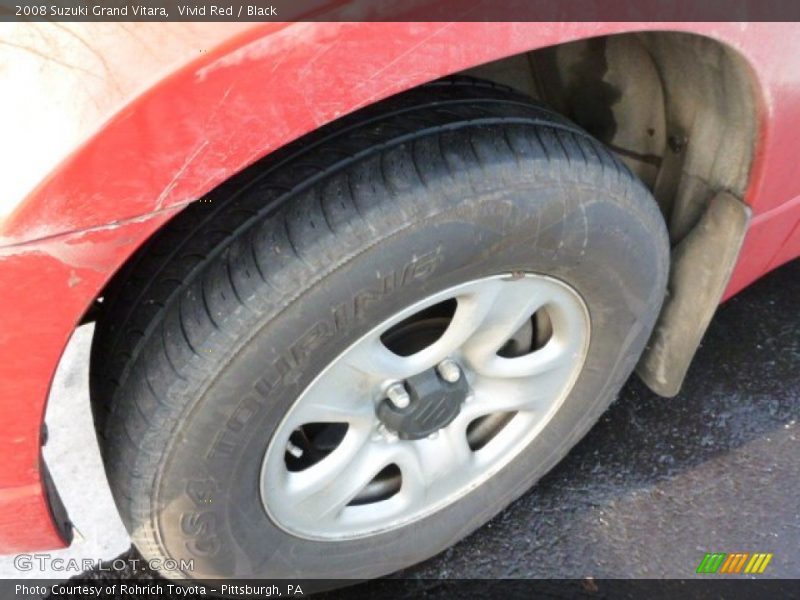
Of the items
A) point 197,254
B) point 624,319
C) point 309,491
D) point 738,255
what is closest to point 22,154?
point 197,254

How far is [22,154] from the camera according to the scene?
1.01m

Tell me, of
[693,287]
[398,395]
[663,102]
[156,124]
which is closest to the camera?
[156,124]

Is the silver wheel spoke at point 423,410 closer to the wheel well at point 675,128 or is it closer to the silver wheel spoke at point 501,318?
the silver wheel spoke at point 501,318

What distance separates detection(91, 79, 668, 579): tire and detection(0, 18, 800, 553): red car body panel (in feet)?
0.68

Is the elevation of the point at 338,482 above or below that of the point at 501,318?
below

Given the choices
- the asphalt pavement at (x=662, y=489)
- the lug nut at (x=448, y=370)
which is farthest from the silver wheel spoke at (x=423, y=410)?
the asphalt pavement at (x=662, y=489)

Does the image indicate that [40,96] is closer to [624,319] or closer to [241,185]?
[241,185]

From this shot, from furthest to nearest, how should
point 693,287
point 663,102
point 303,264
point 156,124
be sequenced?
point 693,287, point 663,102, point 303,264, point 156,124

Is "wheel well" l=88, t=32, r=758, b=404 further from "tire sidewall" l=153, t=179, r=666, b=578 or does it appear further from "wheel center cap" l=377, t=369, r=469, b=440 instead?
"wheel center cap" l=377, t=369, r=469, b=440

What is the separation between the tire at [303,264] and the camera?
1.29 metres

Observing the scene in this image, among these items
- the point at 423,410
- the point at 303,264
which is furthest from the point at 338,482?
the point at 303,264

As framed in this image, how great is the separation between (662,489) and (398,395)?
2.84 ft

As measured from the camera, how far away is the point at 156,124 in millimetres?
1016

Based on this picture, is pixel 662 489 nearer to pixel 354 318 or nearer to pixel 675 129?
pixel 675 129
